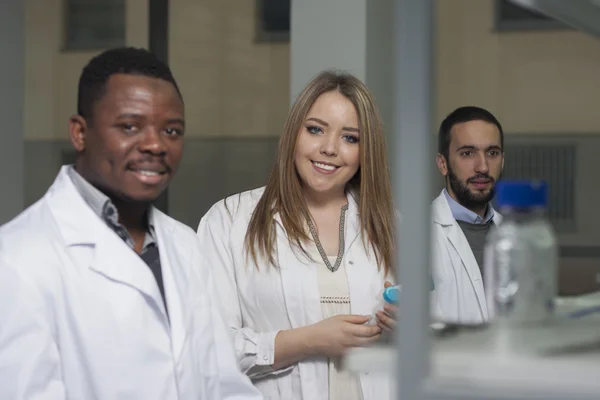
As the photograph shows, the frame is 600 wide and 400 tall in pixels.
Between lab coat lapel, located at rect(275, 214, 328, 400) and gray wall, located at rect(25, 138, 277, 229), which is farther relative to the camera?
gray wall, located at rect(25, 138, 277, 229)

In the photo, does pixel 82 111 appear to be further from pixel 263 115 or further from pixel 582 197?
pixel 582 197

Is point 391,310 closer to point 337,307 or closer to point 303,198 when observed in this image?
point 337,307

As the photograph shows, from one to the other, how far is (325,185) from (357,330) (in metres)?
0.38

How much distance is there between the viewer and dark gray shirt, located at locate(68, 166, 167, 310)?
199 centimetres

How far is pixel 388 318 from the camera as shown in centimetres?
243

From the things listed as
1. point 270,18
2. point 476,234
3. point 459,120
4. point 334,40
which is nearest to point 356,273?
point 476,234

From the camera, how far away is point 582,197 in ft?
37.5

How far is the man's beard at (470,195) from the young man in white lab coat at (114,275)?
1112 mm

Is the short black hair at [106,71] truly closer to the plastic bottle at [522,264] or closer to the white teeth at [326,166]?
the white teeth at [326,166]

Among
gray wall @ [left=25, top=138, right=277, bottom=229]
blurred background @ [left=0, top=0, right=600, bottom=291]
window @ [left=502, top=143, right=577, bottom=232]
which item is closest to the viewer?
gray wall @ [left=25, top=138, right=277, bottom=229]

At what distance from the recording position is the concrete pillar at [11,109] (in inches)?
160

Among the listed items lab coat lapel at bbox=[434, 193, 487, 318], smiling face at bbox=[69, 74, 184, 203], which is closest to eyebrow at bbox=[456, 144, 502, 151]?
lab coat lapel at bbox=[434, 193, 487, 318]

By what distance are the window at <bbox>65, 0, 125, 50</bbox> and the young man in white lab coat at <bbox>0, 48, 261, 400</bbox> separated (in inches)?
337

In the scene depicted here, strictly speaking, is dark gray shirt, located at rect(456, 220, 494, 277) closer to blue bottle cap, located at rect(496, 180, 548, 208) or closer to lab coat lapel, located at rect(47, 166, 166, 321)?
lab coat lapel, located at rect(47, 166, 166, 321)
